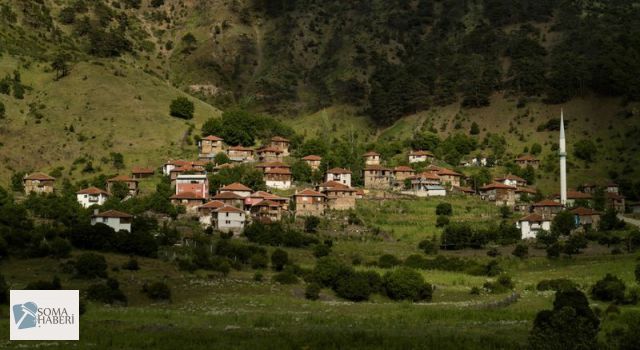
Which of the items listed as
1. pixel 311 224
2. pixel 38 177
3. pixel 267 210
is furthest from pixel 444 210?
pixel 38 177

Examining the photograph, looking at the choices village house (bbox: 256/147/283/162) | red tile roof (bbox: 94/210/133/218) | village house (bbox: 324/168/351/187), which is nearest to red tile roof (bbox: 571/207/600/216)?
village house (bbox: 324/168/351/187)

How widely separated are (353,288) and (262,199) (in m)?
34.8

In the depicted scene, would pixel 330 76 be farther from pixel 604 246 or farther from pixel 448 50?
pixel 604 246

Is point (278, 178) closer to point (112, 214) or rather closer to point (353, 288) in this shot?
point (112, 214)

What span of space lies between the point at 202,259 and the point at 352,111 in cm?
9372

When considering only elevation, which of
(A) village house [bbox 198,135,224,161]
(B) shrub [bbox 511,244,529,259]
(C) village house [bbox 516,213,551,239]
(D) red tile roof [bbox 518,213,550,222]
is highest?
(A) village house [bbox 198,135,224,161]

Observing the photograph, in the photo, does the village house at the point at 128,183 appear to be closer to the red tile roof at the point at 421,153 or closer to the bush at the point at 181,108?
the bush at the point at 181,108

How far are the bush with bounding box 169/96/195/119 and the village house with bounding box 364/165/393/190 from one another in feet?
110

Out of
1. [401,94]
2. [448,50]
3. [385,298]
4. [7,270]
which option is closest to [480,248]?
[385,298]

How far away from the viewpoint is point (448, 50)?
170 metres

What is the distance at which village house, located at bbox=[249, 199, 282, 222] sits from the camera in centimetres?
9281

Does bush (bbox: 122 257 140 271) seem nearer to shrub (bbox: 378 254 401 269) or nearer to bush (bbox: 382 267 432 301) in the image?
bush (bbox: 382 267 432 301)

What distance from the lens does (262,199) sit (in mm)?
95812

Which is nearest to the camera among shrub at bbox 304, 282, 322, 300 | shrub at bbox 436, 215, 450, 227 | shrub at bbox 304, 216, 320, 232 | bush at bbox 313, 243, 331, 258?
shrub at bbox 304, 282, 322, 300
